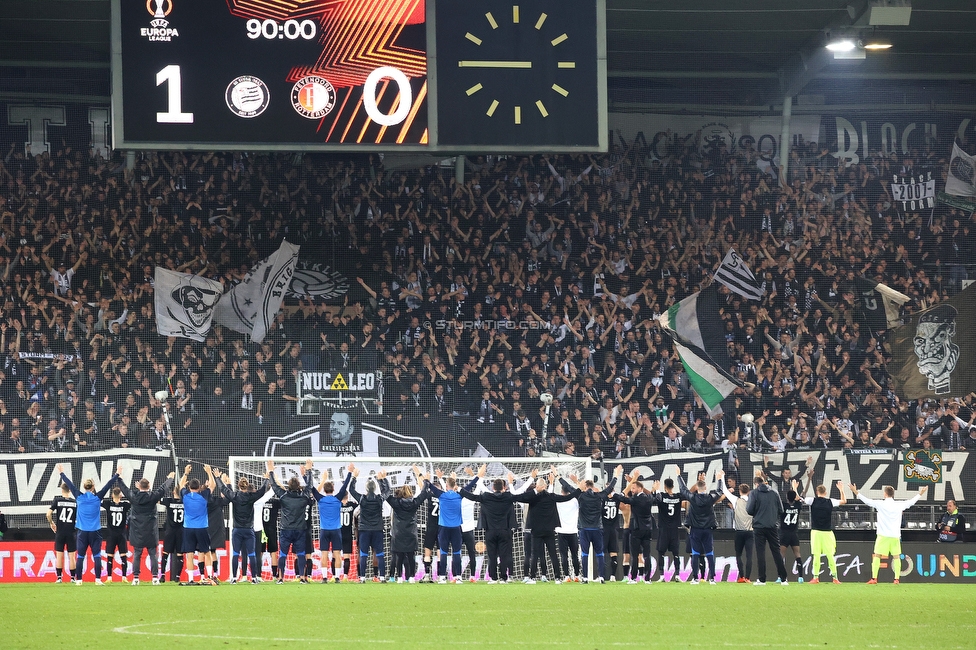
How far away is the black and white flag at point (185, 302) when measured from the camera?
2506cm

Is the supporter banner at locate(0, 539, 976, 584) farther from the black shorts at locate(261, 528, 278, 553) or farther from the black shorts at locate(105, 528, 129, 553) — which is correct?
the black shorts at locate(105, 528, 129, 553)

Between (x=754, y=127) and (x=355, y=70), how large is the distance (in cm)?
1487

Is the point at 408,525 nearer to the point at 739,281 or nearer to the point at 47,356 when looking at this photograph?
the point at 47,356

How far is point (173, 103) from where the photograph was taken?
46.3 ft

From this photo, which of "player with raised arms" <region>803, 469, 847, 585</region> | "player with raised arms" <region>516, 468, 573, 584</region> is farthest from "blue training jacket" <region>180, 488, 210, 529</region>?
"player with raised arms" <region>803, 469, 847, 585</region>

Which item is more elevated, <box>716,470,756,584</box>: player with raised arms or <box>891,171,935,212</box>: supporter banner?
<box>891,171,935,212</box>: supporter banner

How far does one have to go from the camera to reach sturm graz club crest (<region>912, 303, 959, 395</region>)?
2573cm

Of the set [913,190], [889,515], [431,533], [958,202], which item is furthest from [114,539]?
[958,202]

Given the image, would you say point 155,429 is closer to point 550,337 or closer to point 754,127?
point 550,337

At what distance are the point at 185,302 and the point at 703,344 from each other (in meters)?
10.3

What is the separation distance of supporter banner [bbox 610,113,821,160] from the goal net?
27.3ft

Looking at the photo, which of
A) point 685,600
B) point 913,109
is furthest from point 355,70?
point 913,109

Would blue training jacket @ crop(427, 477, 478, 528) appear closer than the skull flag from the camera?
Yes

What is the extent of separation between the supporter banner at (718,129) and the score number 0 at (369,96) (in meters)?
13.0
